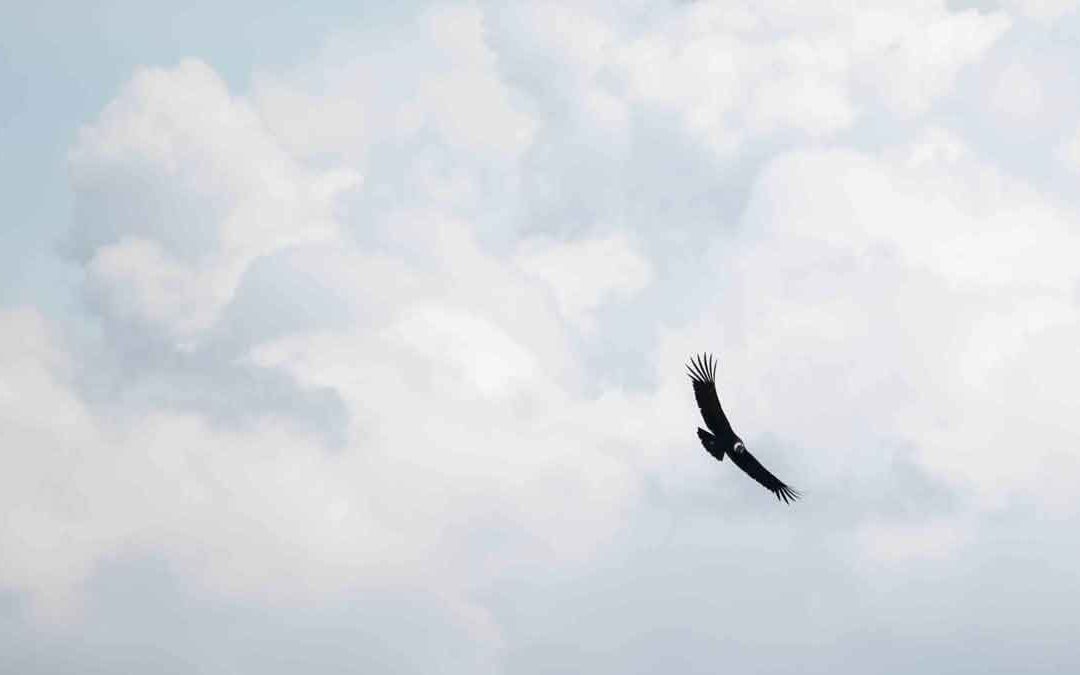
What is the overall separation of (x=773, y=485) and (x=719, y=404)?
23.6ft

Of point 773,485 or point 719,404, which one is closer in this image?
point 719,404

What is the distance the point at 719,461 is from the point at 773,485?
155 inches

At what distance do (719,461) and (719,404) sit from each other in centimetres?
377

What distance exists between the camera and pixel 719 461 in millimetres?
67875

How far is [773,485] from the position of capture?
231 ft
